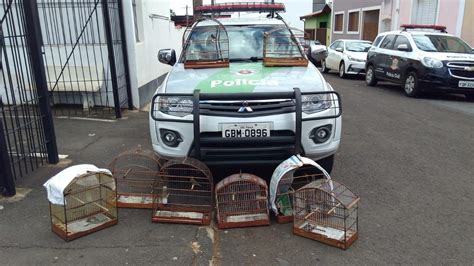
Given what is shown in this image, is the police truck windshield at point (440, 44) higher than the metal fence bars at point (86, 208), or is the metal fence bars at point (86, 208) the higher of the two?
the police truck windshield at point (440, 44)

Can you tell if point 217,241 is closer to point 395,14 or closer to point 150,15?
point 150,15

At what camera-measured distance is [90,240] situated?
348 centimetres

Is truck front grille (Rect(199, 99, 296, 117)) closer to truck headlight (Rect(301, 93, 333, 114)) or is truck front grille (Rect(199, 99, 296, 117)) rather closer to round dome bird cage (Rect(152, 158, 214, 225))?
truck headlight (Rect(301, 93, 333, 114))

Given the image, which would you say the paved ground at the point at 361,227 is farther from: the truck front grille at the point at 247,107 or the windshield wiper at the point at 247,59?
the windshield wiper at the point at 247,59

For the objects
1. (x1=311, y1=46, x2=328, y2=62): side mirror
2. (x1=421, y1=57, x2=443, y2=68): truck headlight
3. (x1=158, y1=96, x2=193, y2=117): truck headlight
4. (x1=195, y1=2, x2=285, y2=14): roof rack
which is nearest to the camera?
(x1=158, y1=96, x2=193, y2=117): truck headlight

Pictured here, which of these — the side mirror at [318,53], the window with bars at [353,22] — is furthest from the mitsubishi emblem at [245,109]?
the window with bars at [353,22]

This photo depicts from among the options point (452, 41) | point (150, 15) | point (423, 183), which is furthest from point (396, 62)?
point (423, 183)

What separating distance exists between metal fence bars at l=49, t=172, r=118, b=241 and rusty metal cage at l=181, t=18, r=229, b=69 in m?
1.96

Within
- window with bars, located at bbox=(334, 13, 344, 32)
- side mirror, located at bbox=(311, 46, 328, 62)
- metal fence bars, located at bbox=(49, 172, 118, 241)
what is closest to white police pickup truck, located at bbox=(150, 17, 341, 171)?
metal fence bars, located at bbox=(49, 172, 118, 241)

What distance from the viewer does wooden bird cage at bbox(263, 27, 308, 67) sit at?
5.04 m

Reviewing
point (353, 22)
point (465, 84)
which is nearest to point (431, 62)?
point (465, 84)

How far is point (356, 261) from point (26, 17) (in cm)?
417

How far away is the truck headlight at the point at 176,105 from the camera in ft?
13.3

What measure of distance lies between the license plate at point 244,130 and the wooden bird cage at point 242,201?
1.23 ft
